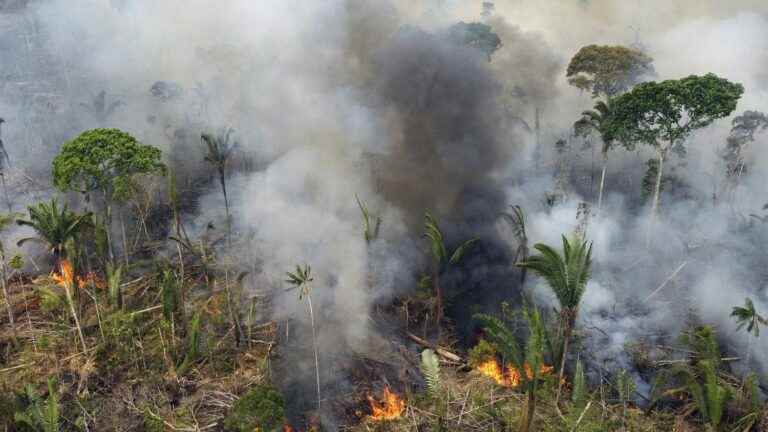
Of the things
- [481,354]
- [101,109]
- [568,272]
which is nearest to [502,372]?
[481,354]

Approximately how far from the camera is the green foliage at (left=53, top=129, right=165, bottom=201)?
86.7ft

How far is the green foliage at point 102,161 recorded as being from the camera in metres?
26.4

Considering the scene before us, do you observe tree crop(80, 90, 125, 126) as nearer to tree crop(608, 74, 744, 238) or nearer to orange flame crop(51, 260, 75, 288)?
orange flame crop(51, 260, 75, 288)

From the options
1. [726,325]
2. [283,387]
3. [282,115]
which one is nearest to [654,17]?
[282,115]

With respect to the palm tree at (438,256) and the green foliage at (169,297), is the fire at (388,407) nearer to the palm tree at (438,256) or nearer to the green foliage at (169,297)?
the palm tree at (438,256)

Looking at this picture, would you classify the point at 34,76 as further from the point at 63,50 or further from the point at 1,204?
the point at 1,204

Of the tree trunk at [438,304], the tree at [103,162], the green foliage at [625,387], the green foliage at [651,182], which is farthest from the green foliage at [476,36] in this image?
the green foliage at [625,387]

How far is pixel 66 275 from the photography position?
76.9 ft

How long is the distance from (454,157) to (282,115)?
17.2m

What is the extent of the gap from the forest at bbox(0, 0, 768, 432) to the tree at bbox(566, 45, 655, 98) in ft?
0.58

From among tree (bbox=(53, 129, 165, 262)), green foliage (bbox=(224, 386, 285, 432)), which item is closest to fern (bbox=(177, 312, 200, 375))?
green foliage (bbox=(224, 386, 285, 432))

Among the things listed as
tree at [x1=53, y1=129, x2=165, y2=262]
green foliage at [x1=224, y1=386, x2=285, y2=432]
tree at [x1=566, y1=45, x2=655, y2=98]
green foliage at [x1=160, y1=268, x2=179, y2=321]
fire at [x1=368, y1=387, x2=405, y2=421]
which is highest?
tree at [x1=566, y1=45, x2=655, y2=98]

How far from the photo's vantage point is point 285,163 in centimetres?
3416

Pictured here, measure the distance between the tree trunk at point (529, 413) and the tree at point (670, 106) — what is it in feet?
63.8
